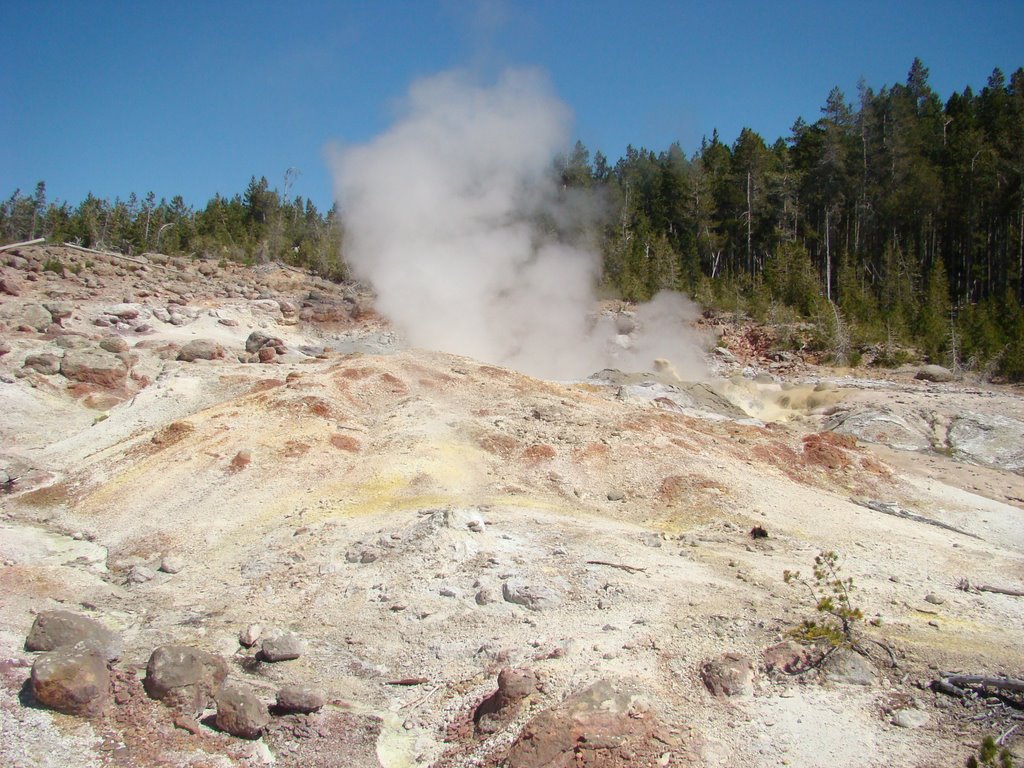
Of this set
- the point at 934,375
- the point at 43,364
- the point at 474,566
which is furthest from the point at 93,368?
the point at 934,375

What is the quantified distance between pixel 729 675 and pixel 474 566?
3186 mm

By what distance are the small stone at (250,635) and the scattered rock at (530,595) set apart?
2.43 meters

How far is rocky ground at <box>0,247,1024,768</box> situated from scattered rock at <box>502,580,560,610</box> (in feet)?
0.10

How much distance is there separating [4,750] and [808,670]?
19.7 feet

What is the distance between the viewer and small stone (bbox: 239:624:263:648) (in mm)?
7051

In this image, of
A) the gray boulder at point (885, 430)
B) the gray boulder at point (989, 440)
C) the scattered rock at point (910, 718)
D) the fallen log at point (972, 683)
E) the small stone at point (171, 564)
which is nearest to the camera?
the scattered rock at point (910, 718)

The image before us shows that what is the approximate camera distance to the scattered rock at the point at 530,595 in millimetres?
7516

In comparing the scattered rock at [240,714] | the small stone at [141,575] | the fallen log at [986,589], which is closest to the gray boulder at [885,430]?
the fallen log at [986,589]

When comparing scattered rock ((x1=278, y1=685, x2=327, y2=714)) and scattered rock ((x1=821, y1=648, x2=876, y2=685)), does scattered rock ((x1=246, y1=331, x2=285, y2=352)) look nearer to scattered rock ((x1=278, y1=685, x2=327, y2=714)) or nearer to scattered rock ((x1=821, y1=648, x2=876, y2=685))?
scattered rock ((x1=278, y1=685, x2=327, y2=714))

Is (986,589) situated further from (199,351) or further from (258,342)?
(258,342)

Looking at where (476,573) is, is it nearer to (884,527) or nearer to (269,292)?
(884,527)

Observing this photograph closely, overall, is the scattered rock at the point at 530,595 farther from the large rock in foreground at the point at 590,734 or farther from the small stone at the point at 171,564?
the small stone at the point at 171,564

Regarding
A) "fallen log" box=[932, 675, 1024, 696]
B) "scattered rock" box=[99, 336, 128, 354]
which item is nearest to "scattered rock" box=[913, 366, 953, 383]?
"fallen log" box=[932, 675, 1024, 696]

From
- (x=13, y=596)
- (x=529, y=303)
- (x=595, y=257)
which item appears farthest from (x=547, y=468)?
(x=595, y=257)
